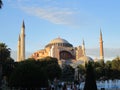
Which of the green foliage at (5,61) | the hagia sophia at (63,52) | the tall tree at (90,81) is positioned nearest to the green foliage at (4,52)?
the green foliage at (5,61)

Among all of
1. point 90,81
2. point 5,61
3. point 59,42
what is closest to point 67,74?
point 5,61

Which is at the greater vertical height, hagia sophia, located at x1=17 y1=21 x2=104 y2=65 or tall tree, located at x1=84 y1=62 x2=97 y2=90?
hagia sophia, located at x1=17 y1=21 x2=104 y2=65

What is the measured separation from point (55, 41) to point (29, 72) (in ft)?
300

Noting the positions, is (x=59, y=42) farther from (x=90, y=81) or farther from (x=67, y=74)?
(x=90, y=81)

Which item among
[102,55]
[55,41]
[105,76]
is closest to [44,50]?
[55,41]

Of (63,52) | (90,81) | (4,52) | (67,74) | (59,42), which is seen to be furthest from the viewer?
(59,42)

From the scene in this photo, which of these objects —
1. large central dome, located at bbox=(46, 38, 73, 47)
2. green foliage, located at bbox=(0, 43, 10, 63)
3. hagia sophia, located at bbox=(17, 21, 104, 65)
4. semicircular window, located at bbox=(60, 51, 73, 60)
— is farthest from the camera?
large central dome, located at bbox=(46, 38, 73, 47)

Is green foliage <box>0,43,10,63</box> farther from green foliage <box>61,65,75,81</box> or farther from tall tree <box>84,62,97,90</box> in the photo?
green foliage <box>61,65,75,81</box>

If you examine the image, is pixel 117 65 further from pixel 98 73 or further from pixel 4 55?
pixel 4 55

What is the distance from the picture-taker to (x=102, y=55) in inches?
3637

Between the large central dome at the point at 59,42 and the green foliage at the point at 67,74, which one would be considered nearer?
the green foliage at the point at 67,74

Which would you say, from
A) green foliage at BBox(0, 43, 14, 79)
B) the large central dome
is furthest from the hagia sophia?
green foliage at BBox(0, 43, 14, 79)

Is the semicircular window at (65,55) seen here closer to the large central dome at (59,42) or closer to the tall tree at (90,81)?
the large central dome at (59,42)

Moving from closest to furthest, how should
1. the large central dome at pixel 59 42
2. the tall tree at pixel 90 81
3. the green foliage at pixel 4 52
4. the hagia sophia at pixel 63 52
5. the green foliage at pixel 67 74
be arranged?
the tall tree at pixel 90 81 → the green foliage at pixel 4 52 → the green foliage at pixel 67 74 → the hagia sophia at pixel 63 52 → the large central dome at pixel 59 42
